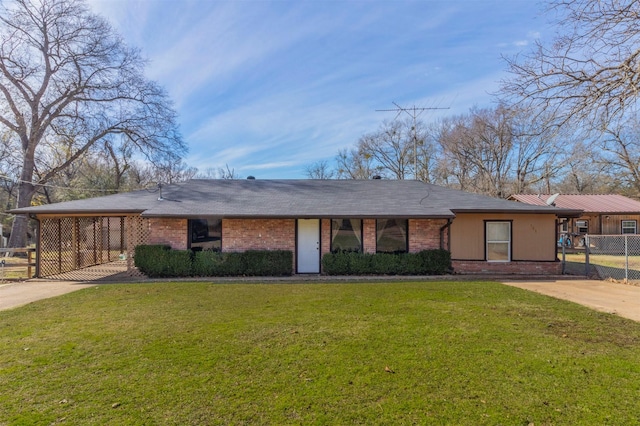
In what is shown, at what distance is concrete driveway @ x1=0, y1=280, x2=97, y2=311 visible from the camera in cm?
754

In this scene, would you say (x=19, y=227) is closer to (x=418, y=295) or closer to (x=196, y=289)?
(x=196, y=289)

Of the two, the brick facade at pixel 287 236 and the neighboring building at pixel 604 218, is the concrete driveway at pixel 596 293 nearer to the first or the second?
the brick facade at pixel 287 236

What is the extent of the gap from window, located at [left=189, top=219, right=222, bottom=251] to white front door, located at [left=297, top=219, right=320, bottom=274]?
280 cm

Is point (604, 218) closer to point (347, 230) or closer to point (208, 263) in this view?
point (347, 230)

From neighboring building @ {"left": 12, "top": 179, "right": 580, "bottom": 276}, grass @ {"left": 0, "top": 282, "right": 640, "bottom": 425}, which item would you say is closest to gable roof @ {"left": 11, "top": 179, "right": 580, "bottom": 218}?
neighboring building @ {"left": 12, "top": 179, "right": 580, "bottom": 276}

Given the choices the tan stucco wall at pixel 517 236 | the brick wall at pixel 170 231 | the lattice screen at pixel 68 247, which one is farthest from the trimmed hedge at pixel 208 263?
the tan stucco wall at pixel 517 236

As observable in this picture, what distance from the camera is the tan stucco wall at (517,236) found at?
38.1 feet

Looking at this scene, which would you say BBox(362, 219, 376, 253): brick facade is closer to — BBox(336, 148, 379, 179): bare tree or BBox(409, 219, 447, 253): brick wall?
BBox(409, 219, 447, 253): brick wall

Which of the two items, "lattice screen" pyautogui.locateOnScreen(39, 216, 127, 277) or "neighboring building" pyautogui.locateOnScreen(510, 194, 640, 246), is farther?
"neighboring building" pyautogui.locateOnScreen(510, 194, 640, 246)

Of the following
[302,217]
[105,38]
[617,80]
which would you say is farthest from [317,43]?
[105,38]

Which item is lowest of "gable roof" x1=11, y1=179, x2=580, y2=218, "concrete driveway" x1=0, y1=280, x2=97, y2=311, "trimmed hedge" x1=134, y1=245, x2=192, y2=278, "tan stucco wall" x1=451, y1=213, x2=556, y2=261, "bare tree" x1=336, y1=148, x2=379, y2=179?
"concrete driveway" x1=0, y1=280, x2=97, y2=311

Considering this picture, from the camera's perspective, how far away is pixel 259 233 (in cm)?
1150

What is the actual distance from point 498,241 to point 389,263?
13.7 ft

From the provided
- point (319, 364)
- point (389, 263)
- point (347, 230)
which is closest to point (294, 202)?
point (347, 230)
